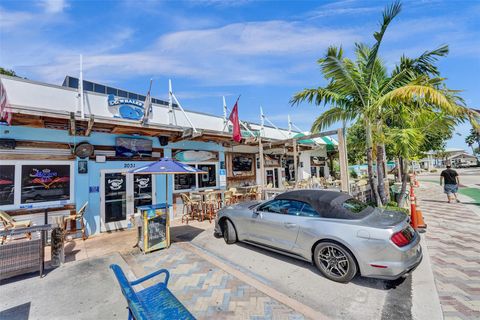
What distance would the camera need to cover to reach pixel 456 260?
14.6 ft

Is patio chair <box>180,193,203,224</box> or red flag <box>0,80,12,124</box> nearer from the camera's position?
red flag <box>0,80,12,124</box>

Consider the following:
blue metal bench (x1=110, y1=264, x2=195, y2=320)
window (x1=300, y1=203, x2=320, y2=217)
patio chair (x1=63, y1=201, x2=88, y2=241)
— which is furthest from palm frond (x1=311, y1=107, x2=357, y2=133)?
patio chair (x1=63, y1=201, x2=88, y2=241)

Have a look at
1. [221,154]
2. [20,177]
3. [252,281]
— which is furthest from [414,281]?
[20,177]

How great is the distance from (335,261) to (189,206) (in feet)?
21.9

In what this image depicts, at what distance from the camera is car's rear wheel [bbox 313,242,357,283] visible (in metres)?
3.68

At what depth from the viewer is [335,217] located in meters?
4.02

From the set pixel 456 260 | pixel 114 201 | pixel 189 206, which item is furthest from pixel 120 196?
pixel 456 260

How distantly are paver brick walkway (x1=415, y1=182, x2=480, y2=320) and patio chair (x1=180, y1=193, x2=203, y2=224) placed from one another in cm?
703

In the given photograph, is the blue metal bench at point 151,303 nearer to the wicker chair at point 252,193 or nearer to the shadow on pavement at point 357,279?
the shadow on pavement at point 357,279

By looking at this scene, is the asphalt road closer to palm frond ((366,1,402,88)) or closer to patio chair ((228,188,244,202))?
patio chair ((228,188,244,202))

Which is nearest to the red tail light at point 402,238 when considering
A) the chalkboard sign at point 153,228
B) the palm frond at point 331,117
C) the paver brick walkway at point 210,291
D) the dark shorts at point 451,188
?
the paver brick walkway at point 210,291

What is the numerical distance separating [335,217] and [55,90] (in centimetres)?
823

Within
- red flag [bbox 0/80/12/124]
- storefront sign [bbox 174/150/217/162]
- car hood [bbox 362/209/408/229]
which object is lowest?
car hood [bbox 362/209/408/229]

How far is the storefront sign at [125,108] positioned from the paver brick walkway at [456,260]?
899cm
